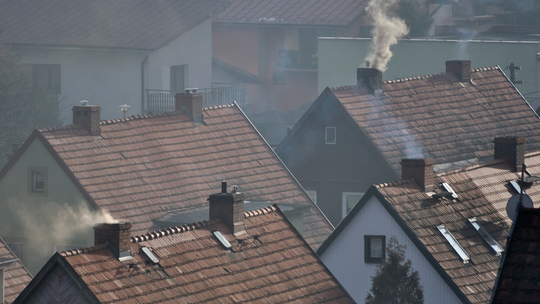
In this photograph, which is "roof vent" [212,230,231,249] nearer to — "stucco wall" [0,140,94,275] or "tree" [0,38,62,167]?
"stucco wall" [0,140,94,275]

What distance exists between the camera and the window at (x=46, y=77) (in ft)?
161

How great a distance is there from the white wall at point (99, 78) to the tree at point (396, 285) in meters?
28.5

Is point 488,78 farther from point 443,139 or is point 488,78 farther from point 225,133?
point 225,133

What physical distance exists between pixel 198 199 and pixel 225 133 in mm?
3496

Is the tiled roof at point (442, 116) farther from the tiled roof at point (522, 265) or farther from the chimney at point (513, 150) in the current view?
the tiled roof at point (522, 265)

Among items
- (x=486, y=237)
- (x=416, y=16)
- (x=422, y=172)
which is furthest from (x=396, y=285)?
(x=416, y=16)

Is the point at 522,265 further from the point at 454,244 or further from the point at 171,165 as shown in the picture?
the point at 171,165

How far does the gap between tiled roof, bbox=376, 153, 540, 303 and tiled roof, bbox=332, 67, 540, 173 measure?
6.05 metres

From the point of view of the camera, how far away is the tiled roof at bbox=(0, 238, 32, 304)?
23.8 meters

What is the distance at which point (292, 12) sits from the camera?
2473 inches

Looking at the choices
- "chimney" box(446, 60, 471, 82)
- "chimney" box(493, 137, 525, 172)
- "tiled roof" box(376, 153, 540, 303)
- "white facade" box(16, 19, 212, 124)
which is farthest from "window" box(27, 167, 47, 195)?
"white facade" box(16, 19, 212, 124)

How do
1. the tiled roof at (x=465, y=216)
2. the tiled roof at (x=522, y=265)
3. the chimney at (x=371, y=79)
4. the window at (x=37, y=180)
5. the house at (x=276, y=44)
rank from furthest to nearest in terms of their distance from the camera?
the house at (x=276, y=44), the chimney at (x=371, y=79), the window at (x=37, y=180), the tiled roof at (x=465, y=216), the tiled roof at (x=522, y=265)

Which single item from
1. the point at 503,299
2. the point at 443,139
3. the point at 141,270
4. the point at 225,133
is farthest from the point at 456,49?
the point at 503,299

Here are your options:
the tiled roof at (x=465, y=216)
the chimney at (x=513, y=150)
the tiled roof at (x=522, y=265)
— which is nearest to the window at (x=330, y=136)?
the chimney at (x=513, y=150)
